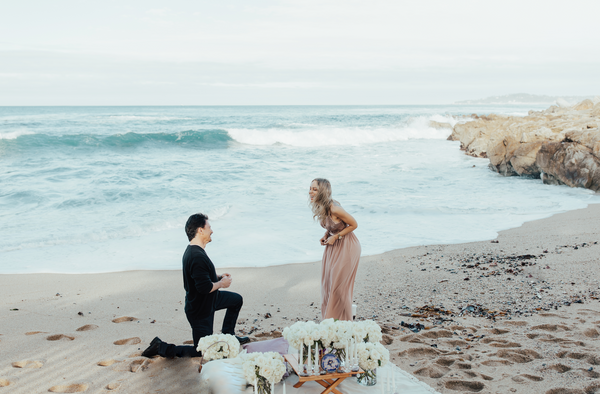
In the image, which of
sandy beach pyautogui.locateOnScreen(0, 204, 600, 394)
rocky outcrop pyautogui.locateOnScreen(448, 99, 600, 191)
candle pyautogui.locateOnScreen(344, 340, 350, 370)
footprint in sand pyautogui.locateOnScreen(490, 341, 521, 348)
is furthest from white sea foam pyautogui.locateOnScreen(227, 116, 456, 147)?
candle pyautogui.locateOnScreen(344, 340, 350, 370)

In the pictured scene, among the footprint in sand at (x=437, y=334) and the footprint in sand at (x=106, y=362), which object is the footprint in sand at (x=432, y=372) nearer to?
the footprint in sand at (x=437, y=334)

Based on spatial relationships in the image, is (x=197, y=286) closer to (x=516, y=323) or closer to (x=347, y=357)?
(x=347, y=357)

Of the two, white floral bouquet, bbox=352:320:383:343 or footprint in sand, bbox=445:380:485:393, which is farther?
footprint in sand, bbox=445:380:485:393

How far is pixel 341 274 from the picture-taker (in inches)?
179

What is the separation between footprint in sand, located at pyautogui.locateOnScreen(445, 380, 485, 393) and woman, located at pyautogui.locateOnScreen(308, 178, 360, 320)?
1222 mm

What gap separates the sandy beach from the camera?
3863mm

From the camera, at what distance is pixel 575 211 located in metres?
10.7

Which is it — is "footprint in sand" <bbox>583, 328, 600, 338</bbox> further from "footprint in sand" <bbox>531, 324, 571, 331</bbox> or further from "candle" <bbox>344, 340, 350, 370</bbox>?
"candle" <bbox>344, 340, 350, 370</bbox>

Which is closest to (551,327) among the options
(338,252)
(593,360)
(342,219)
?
(593,360)

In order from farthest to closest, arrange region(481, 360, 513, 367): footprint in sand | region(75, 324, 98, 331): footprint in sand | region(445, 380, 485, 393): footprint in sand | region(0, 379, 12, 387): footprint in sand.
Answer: region(75, 324, 98, 331): footprint in sand, region(481, 360, 513, 367): footprint in sand, region(0, 379, 12, 387): footprint in sand, region(445, 380, 485, 393): footprint in sand

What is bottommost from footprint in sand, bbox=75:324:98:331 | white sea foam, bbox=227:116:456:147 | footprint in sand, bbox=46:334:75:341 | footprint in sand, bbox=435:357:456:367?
footprint in sand, bbox=75:324:98:331

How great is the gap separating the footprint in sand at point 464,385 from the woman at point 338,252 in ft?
4.01

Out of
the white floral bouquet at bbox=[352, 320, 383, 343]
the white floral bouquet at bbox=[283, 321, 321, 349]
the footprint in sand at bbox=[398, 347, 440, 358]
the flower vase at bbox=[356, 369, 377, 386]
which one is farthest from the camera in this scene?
the footprint in sand at bbox=[398, 347, 440, 358]

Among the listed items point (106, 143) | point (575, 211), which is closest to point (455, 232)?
point (575, 211)
